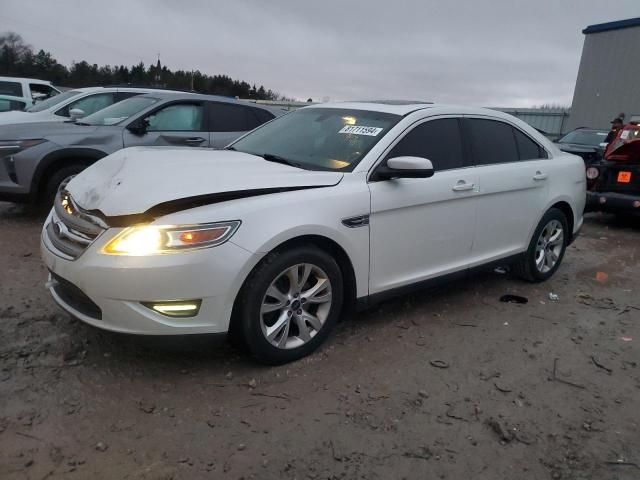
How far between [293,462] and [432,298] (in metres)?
2.49

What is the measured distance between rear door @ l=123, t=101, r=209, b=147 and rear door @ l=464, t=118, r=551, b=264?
3.81 m

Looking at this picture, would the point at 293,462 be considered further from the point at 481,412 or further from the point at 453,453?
the point at 481,412

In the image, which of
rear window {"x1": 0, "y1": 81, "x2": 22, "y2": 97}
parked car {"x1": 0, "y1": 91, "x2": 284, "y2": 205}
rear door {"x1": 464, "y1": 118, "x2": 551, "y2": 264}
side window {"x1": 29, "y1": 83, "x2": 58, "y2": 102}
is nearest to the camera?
rear door {"x1": 464, "y1": 118, "x2": 551, "y2": 264}

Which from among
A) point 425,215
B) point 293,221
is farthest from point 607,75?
point 293,221

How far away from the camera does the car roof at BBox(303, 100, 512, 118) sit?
4160 mm

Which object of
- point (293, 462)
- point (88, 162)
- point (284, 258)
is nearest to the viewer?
point (293, 462)

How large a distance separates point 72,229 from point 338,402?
1807 millimetres

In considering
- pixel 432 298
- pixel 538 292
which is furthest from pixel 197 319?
pixel 538 292

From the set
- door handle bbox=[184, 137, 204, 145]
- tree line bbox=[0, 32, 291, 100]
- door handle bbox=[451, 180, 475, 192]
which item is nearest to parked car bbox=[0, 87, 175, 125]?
door handle bbox=[184, 137, 204, 145]

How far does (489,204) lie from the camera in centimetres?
441

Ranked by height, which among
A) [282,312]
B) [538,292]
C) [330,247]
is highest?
[330,247]

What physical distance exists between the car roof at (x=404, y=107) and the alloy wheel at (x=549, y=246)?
1.32 m

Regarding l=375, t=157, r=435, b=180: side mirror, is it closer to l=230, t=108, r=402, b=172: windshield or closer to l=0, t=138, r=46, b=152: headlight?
l=230, t=108, r=402, b=172: windshield

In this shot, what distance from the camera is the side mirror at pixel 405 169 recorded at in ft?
11.4
